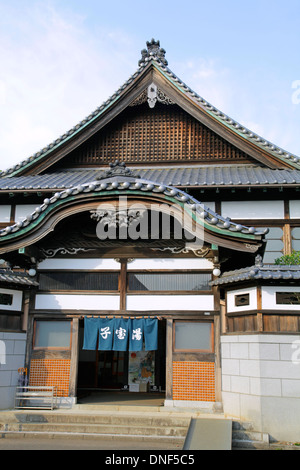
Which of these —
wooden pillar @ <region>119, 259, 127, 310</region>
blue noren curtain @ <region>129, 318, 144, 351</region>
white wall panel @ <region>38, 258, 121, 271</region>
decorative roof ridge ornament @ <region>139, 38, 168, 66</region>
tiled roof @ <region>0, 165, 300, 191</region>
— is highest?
decorative roof ridge ornament @ <region>139, 38, 168, 66</region>

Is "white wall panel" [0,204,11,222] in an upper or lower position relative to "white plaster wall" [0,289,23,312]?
upper

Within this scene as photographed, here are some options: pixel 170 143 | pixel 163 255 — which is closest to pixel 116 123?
pixel 170 143

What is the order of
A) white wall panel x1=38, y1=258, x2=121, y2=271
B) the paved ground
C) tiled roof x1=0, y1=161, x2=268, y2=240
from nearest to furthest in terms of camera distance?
the paved ground → tiled roof x1=0, y1=161, x2=268, y2=240 → white wall panel x1=38, y1=258, x2=121, y2=271

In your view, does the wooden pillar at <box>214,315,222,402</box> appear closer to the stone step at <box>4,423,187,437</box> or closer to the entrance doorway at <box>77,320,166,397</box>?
the stone step at <box>4,423,187,437</box>

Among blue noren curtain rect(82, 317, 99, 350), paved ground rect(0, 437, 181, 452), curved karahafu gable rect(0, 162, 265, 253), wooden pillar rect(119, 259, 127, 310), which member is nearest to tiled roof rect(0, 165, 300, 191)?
curved karahafu gable rect(0, 162, 265, 253)

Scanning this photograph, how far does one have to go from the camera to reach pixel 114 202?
11.8 meters

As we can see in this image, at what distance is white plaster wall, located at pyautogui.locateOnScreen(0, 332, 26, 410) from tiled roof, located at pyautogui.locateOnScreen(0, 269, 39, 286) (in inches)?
56.4

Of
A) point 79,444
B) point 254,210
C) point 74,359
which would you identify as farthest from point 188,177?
point 79,444

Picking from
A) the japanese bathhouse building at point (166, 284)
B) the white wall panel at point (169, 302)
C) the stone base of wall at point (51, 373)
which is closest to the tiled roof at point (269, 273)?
the japanese bathhouse building at point (166, 284)

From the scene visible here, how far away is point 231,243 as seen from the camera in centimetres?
1119

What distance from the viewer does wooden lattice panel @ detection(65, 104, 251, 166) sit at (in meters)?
17.2

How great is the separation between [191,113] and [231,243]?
7568mm

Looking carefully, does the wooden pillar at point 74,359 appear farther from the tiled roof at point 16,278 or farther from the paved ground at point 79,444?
the paved ground at point 79,444
